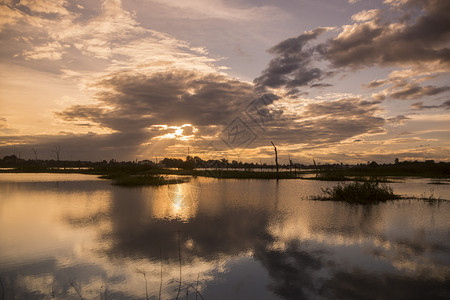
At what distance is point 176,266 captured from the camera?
→ 10.5m

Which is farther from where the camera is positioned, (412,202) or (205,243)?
(412,202)

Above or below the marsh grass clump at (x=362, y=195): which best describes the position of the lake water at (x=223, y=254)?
below

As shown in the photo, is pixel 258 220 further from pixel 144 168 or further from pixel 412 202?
pixel 144 168

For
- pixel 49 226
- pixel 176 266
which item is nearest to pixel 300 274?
pixel 176 266

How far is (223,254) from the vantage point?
12.0m

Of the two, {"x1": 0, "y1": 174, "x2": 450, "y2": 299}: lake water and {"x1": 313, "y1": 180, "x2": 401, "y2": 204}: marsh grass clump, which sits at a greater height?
{"x1": 313, "y1": 180, "x2": 401, "y2": 204}: marsh grass clump

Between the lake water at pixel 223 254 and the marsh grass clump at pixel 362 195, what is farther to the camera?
the marsh grass clump at pixel 362 195

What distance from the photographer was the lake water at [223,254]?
865 cm

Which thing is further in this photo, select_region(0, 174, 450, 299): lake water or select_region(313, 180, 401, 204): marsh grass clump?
select_region(313, 180, 401, 204): marsh grass clump

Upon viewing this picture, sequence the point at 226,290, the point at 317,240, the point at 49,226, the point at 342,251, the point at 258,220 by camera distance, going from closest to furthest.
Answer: the point at 226,290 < the point at 342,251 < the point at 317,240 < the point at 49,226 < the point at 258,220

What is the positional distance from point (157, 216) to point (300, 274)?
12.8 m

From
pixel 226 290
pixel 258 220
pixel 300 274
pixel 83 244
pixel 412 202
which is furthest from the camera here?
pixel 412 202

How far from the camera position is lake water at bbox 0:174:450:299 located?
8.65m

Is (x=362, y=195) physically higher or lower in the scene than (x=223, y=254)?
higher
